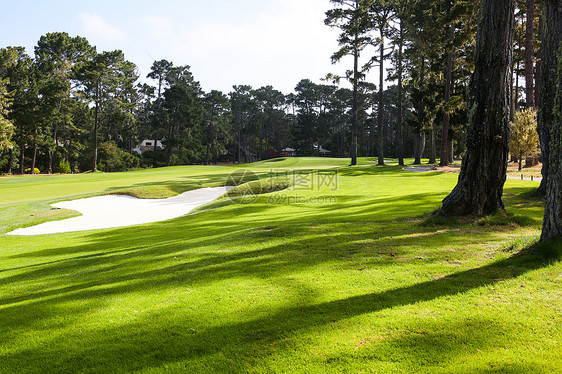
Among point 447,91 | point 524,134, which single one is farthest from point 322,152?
point 524,134

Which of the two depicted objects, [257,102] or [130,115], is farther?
[257,102]

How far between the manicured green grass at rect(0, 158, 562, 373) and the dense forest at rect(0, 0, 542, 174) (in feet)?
20.3

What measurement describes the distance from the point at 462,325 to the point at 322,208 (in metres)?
9.12

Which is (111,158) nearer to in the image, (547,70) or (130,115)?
(130,115)

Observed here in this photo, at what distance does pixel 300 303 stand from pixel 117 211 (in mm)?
15500

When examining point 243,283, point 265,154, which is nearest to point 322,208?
point 243,283

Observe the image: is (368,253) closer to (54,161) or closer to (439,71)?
(439,71)

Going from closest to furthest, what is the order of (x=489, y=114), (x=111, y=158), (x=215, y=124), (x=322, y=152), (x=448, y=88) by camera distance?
(x=489, y=114) → (x=448, y=88) → (x=111, y=158) → (x=215, y=124) → (x=322, y=152)

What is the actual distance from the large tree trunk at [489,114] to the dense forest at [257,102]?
1.87 metres

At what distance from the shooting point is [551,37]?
29.8 ft

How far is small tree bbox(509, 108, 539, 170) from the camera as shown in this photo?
25.0 meters

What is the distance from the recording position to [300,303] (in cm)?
417

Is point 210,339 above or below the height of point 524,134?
below

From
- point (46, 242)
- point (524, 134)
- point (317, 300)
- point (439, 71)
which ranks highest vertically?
point (439, 71)
